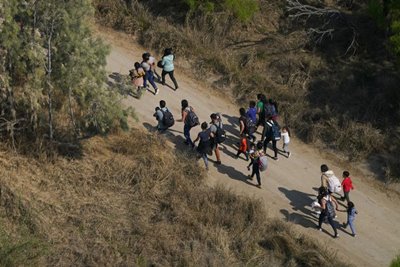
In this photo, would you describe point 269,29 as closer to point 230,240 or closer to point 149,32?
point 149,32

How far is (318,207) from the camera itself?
16.8m

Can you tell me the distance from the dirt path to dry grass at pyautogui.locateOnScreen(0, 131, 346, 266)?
3.30 ft

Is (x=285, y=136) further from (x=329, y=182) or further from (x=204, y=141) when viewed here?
(x=204, y=141)

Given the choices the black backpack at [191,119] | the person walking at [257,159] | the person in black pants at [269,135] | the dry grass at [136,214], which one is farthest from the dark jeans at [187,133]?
the person in black pants at [269,135]

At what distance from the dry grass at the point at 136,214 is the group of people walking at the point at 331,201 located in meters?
1.01

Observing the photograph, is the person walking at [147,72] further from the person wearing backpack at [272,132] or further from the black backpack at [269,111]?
the person wearing backpack at [272,132]

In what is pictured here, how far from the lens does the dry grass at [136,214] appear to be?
15.3 meters

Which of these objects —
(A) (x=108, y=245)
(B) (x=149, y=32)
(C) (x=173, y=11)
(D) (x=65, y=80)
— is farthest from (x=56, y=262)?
(C) (x=173, y=11)

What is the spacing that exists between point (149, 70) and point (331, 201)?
7639mm

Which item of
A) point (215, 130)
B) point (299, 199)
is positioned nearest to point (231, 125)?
point (215, 130)

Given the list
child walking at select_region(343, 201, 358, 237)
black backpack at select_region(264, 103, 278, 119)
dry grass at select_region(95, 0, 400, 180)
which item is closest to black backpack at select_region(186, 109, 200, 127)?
black backpack at select_region(264, 103, 278, 119)

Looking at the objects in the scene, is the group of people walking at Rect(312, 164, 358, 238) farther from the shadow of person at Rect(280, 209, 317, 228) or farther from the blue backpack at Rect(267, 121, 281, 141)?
the blue backpack at Rect(267, 121, 281, 141)

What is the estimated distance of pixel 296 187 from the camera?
1859 cm

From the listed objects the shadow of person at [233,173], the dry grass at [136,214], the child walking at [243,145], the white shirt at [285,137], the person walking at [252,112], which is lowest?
the dry grass at [136,214]
